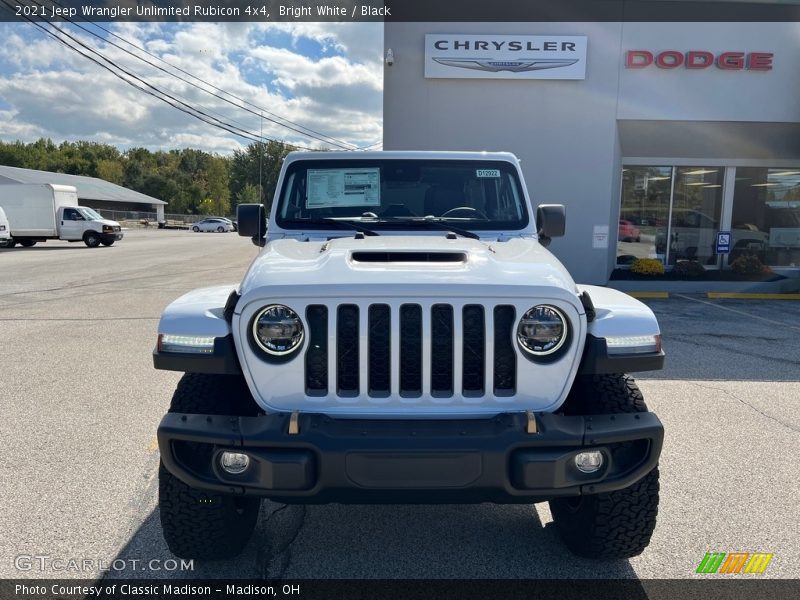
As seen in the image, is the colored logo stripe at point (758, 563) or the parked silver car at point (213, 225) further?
the parked silver car at point (213, 225)

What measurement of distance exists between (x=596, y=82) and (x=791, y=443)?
10459mm

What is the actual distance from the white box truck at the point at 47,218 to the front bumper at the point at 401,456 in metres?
26.0

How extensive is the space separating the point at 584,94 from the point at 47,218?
74.0 feet

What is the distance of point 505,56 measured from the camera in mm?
12734

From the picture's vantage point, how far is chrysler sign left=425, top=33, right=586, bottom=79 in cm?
1263

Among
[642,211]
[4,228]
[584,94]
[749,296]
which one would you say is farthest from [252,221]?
[4,228]

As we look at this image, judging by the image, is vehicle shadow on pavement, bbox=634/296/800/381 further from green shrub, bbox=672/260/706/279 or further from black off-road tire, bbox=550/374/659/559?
black off-road tire, bbox=550/374/659/559

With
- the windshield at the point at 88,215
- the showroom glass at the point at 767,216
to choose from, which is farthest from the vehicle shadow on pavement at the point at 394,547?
the windshield at the point at 88,215

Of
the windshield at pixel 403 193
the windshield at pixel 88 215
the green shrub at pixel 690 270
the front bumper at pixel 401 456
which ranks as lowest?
the green shrub at pixel 690 270

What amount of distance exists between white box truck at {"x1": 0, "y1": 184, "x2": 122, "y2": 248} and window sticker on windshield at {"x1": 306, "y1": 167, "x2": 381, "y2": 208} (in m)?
24.7

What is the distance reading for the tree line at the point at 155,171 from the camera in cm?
7469

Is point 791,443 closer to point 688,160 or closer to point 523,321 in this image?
point 523,321

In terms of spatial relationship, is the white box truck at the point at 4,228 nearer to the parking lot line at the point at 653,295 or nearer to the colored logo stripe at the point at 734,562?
the parking lot line at the point at 653,295

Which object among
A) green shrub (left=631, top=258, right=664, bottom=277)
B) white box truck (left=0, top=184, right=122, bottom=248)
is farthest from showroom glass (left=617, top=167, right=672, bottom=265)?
white box truck (left=0, top=184, right=122, bottom=248)
